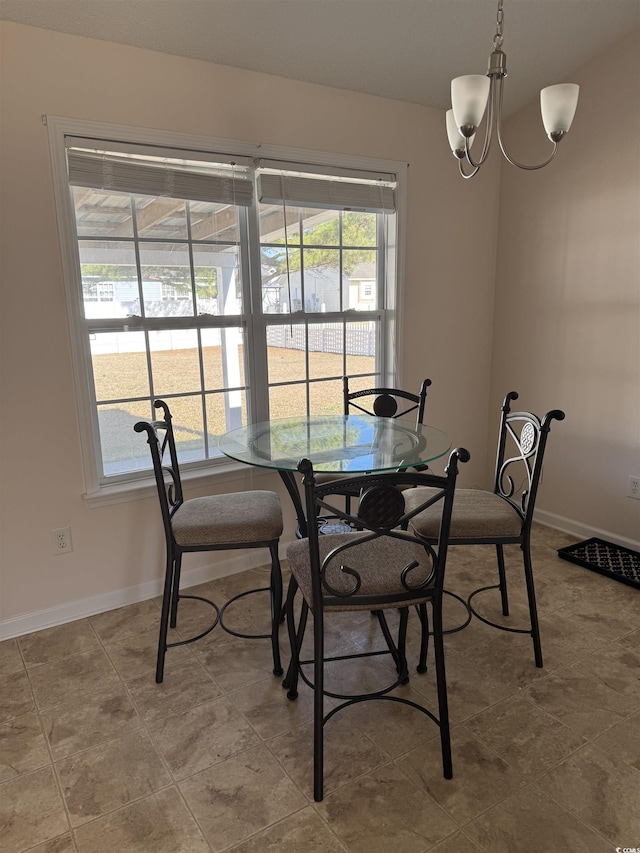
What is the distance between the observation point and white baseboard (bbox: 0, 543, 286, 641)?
8.25 ft

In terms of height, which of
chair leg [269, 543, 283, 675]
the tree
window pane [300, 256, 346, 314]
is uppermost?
the tree

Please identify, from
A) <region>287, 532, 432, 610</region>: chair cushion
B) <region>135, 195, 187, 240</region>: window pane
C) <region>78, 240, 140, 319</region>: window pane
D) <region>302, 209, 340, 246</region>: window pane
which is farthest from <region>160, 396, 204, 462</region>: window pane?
<region>287, 532, 432, 610</region>: chair cushion

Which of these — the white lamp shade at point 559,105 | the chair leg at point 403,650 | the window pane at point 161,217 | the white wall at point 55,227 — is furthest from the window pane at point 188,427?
the white lamp shade at point 559,105

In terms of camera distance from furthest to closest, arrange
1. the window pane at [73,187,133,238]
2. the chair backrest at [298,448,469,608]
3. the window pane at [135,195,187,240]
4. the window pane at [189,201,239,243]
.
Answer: the window pane at [189,201,239,243], the window pane at [135,195,187,240], the window pane at [73,187,133,238], the chair backrest at [298,448,469,608]

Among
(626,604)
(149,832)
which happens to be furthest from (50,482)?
(626,604)

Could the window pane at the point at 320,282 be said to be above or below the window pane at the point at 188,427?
above

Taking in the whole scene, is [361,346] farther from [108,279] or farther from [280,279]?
[108,279]

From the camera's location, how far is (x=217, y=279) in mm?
2822

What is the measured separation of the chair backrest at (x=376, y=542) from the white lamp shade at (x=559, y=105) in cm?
106

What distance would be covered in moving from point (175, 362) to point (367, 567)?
5.02 ft

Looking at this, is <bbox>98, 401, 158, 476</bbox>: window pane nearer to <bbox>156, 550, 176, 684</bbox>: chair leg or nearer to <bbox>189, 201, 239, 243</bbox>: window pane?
<bbox>156, 550, 176, 684</bbox>: chair leg

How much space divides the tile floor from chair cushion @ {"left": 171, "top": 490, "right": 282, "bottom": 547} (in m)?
0.53

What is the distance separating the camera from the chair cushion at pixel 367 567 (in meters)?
1.70

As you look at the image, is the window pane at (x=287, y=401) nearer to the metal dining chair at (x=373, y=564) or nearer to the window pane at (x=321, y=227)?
the window pane at (x=321, y=227)
